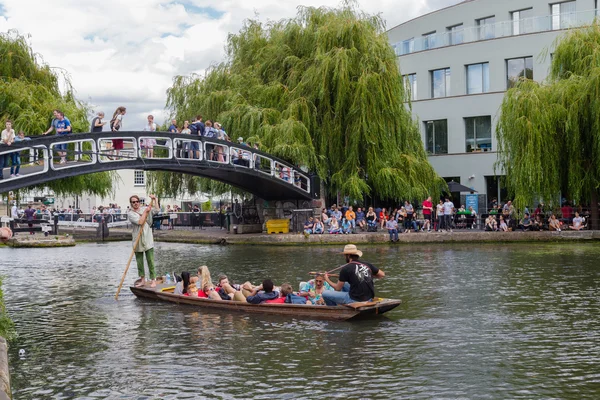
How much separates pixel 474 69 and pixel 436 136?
162 inches

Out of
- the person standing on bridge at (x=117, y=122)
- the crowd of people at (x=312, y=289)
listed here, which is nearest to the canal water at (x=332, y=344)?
the crowd of people at (x=312, y=289)

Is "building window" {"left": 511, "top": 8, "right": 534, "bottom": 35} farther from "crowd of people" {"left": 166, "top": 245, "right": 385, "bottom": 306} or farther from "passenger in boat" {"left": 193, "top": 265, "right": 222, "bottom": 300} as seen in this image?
"passenger in boat" {"left": 193, "top": 265, "right": 222, "bottom": 300}

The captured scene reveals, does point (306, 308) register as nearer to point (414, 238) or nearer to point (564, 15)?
point (414, 238)

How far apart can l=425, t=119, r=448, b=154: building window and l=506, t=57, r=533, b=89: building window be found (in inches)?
165

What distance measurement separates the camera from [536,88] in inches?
1175

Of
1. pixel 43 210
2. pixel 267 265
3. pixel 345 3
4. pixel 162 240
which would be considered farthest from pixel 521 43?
pixel 43 210

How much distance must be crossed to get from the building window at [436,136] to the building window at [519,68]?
165 inches

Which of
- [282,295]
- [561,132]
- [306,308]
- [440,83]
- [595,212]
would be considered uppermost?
[440,83]

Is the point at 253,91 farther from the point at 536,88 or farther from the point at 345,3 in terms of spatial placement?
the point at 536,88

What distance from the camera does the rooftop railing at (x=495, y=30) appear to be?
3726 cm

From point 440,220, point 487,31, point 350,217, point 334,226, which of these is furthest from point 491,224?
point 487,31

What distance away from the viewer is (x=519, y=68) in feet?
133

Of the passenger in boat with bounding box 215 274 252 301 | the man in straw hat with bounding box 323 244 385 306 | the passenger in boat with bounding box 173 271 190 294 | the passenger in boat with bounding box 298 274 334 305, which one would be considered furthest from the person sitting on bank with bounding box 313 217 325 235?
the man in straw hat with bounding box 323 244 385 306

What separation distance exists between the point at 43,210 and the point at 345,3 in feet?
72.1
